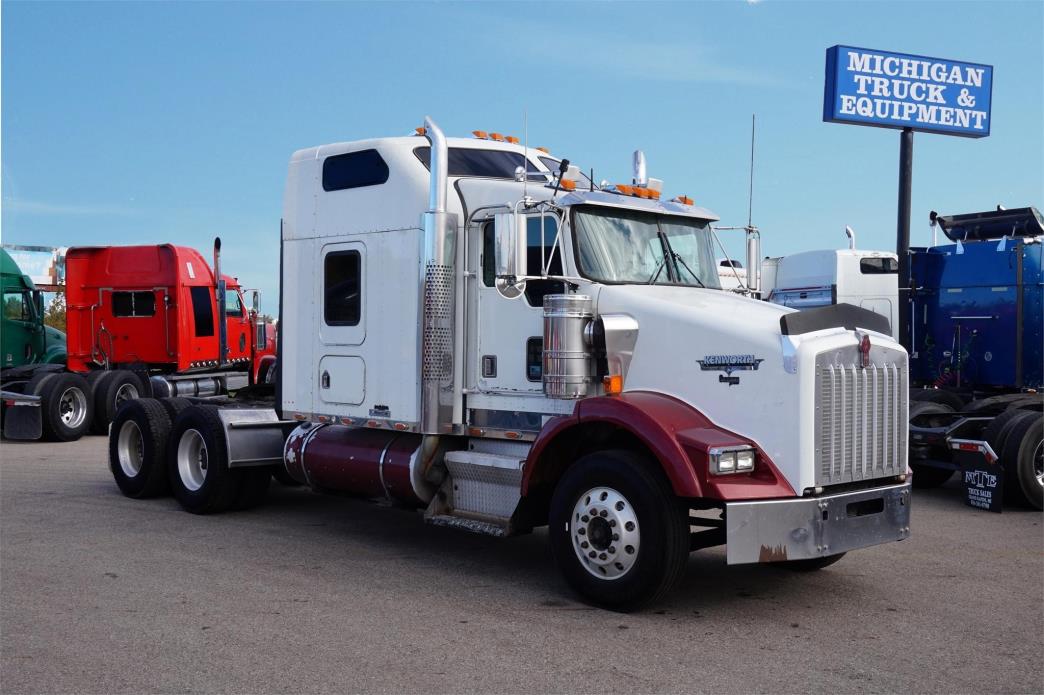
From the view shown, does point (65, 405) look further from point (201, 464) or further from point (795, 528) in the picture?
point (795, 528)

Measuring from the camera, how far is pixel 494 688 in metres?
5.21

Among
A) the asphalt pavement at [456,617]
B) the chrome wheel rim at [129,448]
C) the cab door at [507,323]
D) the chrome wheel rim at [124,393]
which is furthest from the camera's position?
the chrome wheel rim at [124,393]

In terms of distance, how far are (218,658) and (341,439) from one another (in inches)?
144

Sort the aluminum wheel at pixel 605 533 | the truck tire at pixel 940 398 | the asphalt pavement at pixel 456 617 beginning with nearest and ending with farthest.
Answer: the asphalt pavement at pixel 456 617
the aluminum wheel at pixel 605 533
the truck tire at pixel 940 398

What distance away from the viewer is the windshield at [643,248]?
7480mm

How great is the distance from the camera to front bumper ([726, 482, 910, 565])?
6.27m

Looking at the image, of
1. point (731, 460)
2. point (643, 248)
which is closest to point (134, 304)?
point (643, 248)

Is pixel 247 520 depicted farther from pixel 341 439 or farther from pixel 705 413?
pixel 705 413

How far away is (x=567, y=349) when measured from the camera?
23.3 feet

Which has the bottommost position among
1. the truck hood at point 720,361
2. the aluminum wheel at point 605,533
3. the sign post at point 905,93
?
the aluminum wheel at point 605,533

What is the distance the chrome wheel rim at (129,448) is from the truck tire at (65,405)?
7.69 meters

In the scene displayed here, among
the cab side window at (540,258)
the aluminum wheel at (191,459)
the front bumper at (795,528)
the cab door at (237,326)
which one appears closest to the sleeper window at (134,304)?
the cab door at (237,326)

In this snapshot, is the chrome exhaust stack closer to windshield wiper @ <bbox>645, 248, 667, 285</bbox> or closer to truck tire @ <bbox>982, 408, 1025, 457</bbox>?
windshield wiper @ <bbox>645, 248, 667, 285</bbox>

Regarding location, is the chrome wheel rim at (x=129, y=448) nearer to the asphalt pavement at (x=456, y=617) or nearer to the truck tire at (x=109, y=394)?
the asphalt pavement at (x=456, y=617)
